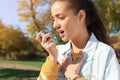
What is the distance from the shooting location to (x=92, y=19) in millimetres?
1936

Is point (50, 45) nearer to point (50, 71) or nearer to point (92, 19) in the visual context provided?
point (50, 71)

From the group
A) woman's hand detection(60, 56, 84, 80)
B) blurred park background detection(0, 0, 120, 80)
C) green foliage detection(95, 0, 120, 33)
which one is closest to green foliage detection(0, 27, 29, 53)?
blurred park background detection(0, 0, 120, 80)

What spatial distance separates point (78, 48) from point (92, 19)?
0.20 meters

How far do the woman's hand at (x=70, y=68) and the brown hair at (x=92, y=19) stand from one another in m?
0.23

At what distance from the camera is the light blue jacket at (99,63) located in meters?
1.73

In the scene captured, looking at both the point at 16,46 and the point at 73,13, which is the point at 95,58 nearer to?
the point at 73,13

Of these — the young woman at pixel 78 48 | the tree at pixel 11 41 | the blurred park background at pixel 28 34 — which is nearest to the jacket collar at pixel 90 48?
the young woman at pixel 78 48

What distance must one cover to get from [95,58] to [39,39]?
1.10ft

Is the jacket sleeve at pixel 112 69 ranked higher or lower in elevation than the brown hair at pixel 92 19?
lower

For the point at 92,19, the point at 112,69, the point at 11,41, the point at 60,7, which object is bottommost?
the point at 11,41

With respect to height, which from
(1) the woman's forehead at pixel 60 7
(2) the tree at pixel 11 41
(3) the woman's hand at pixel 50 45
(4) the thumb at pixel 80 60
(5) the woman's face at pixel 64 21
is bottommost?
(2) the tree at pixel 11 41

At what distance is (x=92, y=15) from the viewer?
1.94 metres

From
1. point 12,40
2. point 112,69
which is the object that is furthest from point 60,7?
point 12,40

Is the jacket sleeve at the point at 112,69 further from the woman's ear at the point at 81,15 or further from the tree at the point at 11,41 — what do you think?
the tree at the point at 11,41
